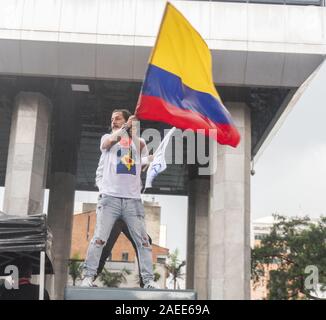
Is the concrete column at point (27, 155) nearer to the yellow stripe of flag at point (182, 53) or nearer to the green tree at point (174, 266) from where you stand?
the yellow stripe of flag at point (182, 53)

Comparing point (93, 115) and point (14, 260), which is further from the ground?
point (93, 115)

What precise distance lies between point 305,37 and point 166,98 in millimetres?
9191

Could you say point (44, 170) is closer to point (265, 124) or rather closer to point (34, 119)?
point (34, 119)

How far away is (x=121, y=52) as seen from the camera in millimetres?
18047

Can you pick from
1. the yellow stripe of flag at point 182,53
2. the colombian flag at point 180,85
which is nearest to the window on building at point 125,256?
the colombian flag at point 180,85

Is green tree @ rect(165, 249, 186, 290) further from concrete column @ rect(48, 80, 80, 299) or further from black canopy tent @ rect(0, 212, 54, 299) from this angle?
black canopy tent @ rect(0, 212, 54, 299)

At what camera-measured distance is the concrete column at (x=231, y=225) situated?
1825 cm

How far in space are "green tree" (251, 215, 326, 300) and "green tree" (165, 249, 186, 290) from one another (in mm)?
40818

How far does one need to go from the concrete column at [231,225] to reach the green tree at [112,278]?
4323 centimetres

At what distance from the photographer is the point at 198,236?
98.8 feet

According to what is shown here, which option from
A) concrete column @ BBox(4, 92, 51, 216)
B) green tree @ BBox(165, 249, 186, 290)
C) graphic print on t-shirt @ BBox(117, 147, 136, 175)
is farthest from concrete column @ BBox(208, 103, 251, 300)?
green tree @ BBox(165, 249, 186, 290)
